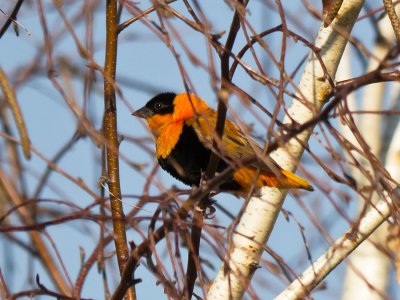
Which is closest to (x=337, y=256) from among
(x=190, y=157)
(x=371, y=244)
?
(x=190, y=157)

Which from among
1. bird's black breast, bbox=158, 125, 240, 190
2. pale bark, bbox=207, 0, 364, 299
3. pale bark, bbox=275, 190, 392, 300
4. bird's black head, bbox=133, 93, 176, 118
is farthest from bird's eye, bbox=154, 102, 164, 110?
pale bark, bbox=275, 190, 392, 300

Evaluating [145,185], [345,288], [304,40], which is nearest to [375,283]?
[345,288]

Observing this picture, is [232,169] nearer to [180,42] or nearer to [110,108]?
[180,42]

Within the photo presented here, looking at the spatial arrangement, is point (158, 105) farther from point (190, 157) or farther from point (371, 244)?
point (371, 244)

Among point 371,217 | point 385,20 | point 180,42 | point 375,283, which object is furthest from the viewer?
point 385,20

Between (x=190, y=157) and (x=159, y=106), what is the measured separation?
73 centimetres

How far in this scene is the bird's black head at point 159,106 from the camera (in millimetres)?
4829

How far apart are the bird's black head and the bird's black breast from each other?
48 cm

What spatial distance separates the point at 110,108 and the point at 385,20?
4418mm

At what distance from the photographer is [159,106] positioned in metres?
4.89

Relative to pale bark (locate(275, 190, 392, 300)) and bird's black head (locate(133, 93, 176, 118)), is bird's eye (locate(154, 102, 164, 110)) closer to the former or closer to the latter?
bird's black head (locate(133, 93, 176, 118))

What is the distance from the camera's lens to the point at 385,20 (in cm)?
707

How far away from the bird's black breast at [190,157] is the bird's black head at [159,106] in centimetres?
48

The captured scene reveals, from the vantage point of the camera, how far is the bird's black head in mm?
4829
